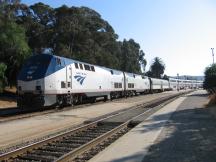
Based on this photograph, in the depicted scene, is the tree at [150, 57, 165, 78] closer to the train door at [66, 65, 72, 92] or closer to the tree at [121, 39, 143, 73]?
the tree at [121, 39, 143, 73]

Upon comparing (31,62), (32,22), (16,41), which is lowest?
(31,62)

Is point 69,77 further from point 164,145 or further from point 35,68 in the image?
point 164,145

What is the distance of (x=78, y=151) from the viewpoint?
36.8 feet

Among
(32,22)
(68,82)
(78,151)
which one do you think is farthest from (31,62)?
(32,22)

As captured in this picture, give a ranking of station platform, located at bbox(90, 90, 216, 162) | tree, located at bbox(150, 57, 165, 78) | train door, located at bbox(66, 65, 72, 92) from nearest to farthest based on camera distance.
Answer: station platform, located at bbox(90, 90, 216, 162)
train door, located at bbox(66, 65, 72, 92)
tree, located at bbox(150, 57, 165, 78)

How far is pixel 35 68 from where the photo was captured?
26.1 m

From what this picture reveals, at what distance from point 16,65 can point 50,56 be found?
70.0 feet

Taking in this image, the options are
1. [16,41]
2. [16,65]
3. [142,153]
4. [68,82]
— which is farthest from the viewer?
[16,65]

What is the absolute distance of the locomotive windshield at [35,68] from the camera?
25.6m

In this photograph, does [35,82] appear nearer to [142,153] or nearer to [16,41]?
[142,153]

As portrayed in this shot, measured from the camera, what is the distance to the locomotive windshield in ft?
84.1

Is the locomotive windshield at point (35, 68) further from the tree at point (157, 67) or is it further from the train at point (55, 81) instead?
the tree at point (157, 67)

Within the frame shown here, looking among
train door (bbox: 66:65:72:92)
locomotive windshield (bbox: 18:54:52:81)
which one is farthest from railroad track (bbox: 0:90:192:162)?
train door (bbox: 66:65:72:92)

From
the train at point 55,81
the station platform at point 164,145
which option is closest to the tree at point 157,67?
the train at point 55,81
